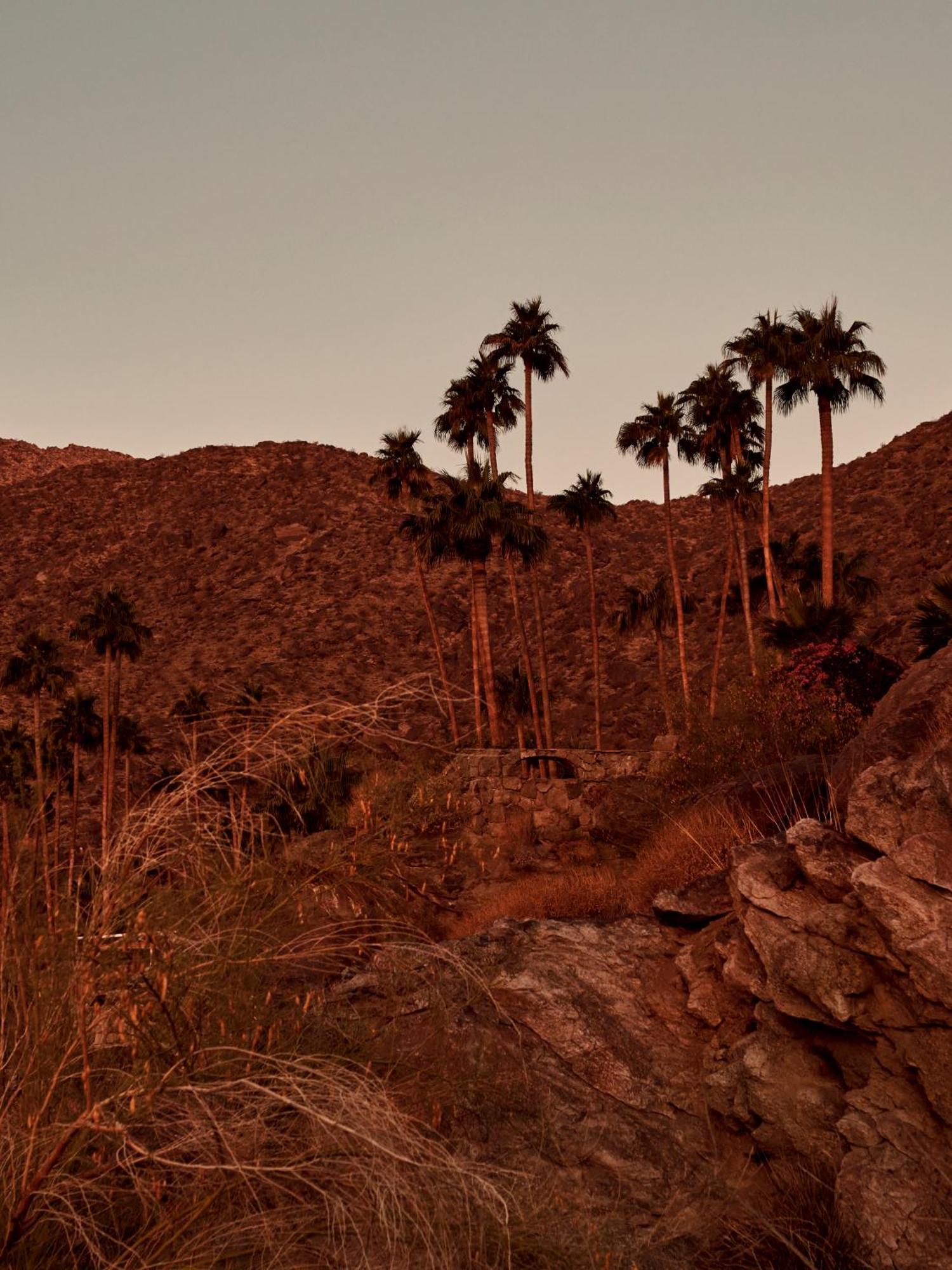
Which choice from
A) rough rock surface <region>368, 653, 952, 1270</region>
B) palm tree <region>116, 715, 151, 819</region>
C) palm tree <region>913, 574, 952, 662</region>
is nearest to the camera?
rough rock surface <region>368, 653, 952, 1270</region>

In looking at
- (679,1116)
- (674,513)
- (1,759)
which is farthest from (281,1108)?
(674,513)

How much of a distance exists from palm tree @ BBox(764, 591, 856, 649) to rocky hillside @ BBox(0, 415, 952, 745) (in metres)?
24.1

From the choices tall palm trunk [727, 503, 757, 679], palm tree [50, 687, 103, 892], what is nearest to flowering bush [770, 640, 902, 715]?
tall palm trunk [727, 503, 757, 679]

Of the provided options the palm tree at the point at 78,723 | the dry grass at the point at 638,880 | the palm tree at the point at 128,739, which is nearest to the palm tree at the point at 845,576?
the dry grass at the point at 638,880

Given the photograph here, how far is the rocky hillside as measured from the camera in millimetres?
63562

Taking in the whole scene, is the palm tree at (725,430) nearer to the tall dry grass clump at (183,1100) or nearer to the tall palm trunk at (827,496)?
the tall palm trunk at (827,496)

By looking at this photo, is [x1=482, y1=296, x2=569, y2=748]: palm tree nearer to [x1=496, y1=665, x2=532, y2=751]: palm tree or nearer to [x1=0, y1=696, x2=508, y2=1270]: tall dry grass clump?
[x1=496, y1=665, x2=532, y2=751]: palm tree

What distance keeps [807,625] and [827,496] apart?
23.4 ft

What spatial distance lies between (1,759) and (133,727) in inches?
254

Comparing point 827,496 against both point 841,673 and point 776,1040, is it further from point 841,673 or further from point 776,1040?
point 776,1040

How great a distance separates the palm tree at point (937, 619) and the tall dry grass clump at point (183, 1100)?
1798 centimetres

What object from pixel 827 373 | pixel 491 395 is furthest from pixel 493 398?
pixel 827 373

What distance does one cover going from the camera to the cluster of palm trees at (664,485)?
3284 centimetres

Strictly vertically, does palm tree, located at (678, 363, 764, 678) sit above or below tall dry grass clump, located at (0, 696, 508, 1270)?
above
